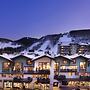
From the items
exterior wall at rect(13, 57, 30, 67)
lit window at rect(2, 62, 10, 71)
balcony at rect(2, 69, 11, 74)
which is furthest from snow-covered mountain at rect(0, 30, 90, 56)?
balcony at rect(2, 69, 11, 74)

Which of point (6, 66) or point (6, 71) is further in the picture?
point (6, 66)

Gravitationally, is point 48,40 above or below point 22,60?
above

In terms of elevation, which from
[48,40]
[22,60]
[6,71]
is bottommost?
[6,71]

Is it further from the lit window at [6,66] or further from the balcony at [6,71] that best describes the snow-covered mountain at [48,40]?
the balcony at [6,71]

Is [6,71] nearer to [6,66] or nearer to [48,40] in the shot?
[6,66]

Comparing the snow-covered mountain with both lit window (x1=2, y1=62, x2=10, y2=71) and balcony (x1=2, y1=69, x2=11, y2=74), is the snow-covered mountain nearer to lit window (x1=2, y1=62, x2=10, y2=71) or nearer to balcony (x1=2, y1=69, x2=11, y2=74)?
lit window (x1=2, y1=62, x2=10, y2=71)

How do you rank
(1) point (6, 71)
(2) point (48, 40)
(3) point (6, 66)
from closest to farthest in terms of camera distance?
(1) point (6, 71) → (3) point (6, 66) → (2) point (48, 40)

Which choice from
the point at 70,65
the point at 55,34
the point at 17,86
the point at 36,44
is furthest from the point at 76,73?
the point at 55,34

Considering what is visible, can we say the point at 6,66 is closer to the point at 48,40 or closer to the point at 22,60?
the point at 22,60

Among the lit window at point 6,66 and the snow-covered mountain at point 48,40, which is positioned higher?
the snow-covered mountain at point 48,40

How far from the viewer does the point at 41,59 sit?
44000 millimetres

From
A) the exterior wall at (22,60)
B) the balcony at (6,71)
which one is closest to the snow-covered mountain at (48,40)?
the exterior wall at (22,60)

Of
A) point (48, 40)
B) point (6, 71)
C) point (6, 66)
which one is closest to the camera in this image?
point (6, 71)

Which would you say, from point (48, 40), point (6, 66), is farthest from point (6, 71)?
point (48, 40)
